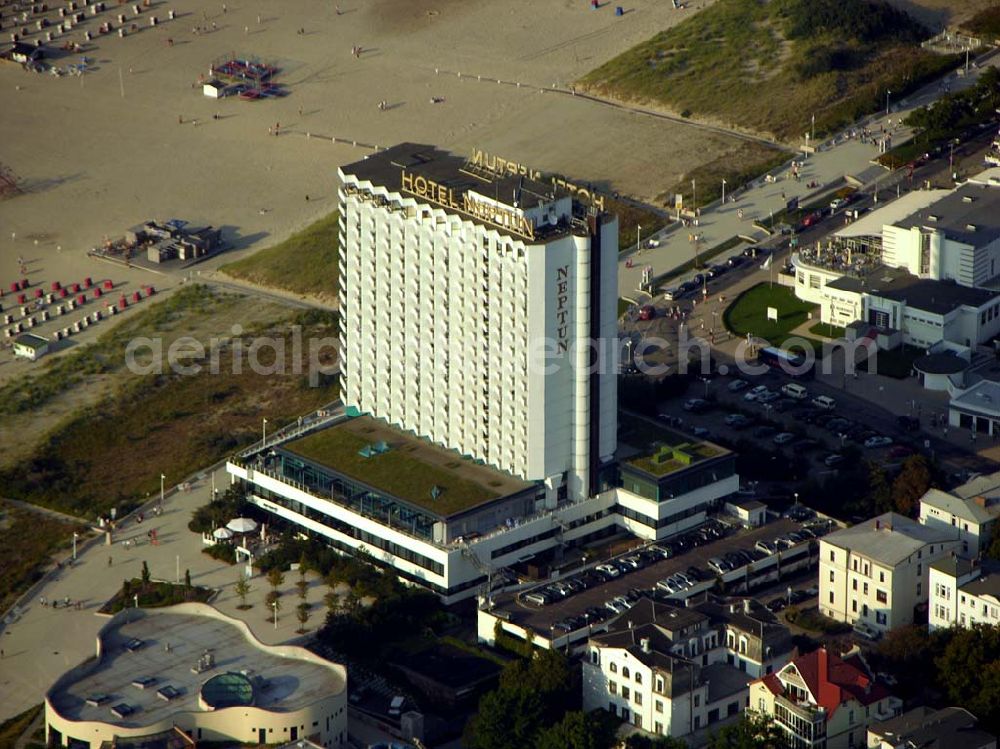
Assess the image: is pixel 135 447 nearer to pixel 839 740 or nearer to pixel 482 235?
pixel 482 235

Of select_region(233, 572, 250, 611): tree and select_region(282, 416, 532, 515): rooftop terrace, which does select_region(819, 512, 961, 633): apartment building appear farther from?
select_region(233, 572, 250, 611): tree

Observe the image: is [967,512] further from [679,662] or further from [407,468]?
[407,468]

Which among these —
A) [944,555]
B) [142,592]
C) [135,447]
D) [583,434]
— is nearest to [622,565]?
[583,434]

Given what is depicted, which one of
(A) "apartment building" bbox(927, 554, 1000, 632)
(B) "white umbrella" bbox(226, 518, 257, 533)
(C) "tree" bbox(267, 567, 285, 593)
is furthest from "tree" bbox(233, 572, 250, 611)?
(A) "apartment building" bbox(927, 554, 1000, 632)

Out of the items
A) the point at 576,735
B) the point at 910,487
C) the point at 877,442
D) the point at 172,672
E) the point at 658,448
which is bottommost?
the point at 877,442

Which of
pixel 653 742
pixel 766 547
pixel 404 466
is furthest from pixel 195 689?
pixel 766 547

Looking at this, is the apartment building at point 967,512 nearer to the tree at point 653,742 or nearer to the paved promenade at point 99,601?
the tree at point 653,742
